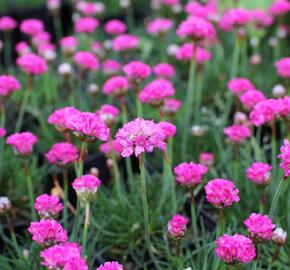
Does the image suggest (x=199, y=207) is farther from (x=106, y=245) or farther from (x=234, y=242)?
(x=234, y=242)

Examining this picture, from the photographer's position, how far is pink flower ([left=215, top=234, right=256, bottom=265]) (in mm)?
1237

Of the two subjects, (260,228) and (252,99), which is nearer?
(260,228)

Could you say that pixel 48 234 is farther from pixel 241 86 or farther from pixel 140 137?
pixel 241 86

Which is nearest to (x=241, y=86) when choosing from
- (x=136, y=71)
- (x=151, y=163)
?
(x=136, y=71)

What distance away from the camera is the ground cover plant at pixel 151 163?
136 centimetres

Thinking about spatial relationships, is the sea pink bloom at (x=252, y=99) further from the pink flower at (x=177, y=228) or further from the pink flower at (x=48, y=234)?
the pink flower at (x=48, y=234)

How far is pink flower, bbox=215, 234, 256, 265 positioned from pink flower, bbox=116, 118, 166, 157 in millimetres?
273

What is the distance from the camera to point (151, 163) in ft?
8.25

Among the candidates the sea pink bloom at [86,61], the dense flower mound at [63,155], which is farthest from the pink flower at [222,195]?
the sea pink bloom at [86,61]

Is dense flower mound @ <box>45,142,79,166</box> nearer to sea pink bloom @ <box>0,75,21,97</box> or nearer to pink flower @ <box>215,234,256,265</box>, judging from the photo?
sea pink bloom @ <box>0,75,21,97</box>

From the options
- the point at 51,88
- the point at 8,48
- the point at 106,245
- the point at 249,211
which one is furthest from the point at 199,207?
the point at 8,48

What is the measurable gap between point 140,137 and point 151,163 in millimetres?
1289

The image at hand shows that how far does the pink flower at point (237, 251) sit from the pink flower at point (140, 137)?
27 cm

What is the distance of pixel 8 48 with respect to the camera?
3.83 m
